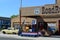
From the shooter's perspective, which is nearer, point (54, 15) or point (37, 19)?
point (54, 15)

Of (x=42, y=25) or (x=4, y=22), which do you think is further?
(x=4, y=22)

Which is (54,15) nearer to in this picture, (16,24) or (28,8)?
(28,8)

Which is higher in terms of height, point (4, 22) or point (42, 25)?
point (4, 22)

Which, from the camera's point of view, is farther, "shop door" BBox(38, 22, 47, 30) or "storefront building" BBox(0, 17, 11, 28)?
"storefront building" BBox(0, 17, 11, 28)

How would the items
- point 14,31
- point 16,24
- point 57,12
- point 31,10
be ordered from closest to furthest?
1. point 57,12
2. point 31,10
3. point 14,31
4. point 16,24

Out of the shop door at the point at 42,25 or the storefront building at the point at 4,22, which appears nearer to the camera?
the shop door at the point at 42,25

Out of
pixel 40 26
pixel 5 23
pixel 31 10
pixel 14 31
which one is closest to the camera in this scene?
pixel 31 10

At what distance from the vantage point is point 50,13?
1647 inches

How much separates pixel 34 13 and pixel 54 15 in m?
4.08

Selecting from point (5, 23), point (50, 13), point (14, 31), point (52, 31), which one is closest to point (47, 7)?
point (50, 13)

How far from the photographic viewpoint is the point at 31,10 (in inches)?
1745

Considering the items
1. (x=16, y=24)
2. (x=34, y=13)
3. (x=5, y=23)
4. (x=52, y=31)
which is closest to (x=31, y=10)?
(x=34, y=13)

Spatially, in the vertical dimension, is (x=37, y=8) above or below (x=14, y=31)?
above

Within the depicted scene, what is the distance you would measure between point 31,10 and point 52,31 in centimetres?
837
